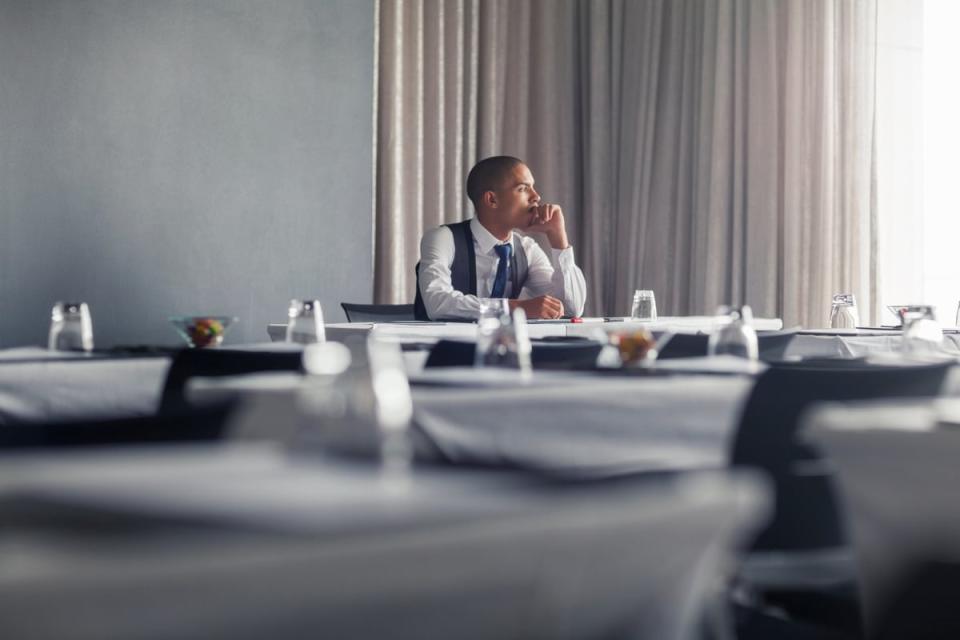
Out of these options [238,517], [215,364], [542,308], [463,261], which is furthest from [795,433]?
[463,261]

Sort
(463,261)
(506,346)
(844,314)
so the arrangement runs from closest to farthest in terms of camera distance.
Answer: (506,346) < (844,314) < (463,261)

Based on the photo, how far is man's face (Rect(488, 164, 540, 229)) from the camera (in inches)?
185

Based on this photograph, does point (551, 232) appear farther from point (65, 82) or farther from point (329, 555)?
point (329, 555)

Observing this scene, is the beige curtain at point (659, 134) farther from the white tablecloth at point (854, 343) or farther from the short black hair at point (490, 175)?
the white tablecloth at point (854, 343)

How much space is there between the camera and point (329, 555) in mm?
535

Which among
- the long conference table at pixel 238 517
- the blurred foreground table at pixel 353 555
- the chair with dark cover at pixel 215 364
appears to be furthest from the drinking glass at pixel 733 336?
the blurred foreground table at pixel 353 555

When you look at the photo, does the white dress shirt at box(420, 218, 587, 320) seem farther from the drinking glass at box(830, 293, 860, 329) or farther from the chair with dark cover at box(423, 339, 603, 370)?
the chair with dark cover at box(423, 339, 603, 370)

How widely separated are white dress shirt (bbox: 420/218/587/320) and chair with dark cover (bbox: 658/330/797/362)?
1.41 meters

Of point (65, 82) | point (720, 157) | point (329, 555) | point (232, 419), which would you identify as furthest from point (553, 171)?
point (329, 555)

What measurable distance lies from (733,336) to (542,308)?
1892 mm

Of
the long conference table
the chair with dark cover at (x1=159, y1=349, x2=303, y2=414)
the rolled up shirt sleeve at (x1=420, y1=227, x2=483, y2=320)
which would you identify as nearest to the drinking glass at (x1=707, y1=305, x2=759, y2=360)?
the chair with dark cover at (x1=159, y1=349, x2=303, y2=414)

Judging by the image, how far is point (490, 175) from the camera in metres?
4.73

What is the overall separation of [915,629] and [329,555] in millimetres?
641

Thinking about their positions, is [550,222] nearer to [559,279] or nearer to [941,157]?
[559,279]
